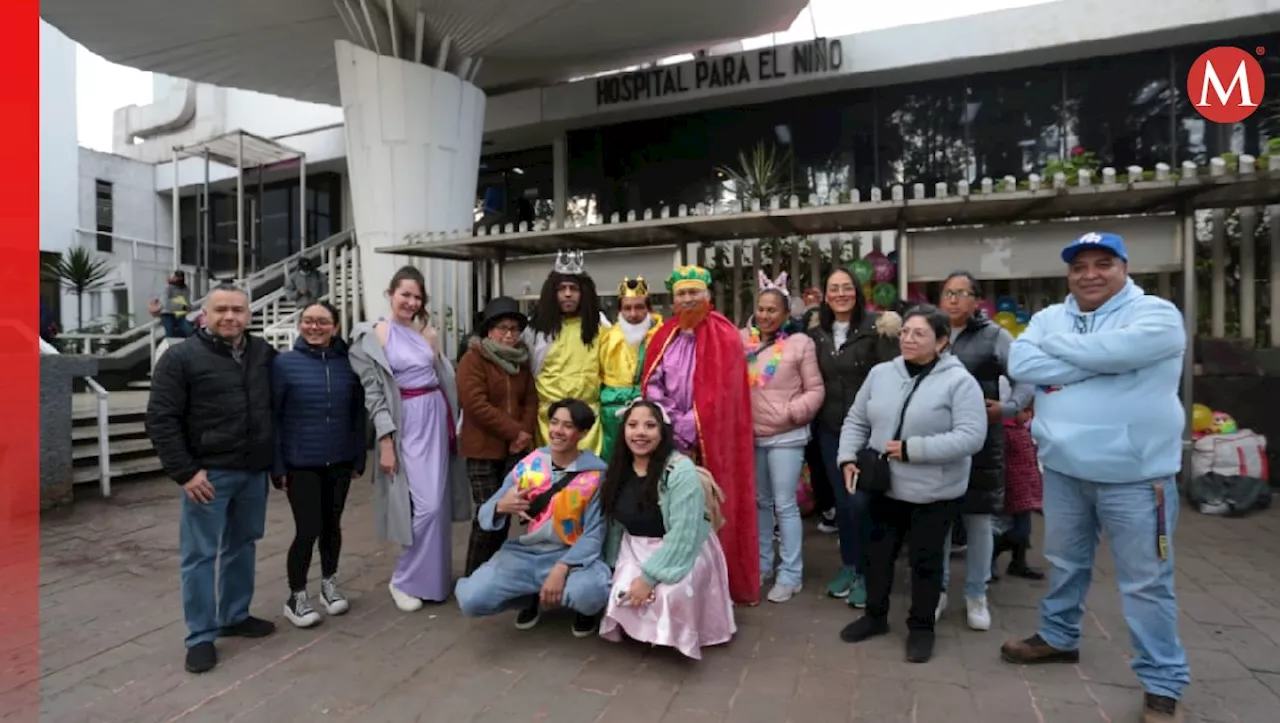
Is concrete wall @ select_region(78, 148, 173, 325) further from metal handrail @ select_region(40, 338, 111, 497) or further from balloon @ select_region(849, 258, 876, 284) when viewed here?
balloon @ select_region(849, 258, 876, 284)

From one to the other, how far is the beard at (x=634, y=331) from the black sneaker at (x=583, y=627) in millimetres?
1531

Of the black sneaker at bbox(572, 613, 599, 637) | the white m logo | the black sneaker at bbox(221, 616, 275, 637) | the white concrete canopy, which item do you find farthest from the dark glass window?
the black sneaker at bbox(221, 616, 275, 637)

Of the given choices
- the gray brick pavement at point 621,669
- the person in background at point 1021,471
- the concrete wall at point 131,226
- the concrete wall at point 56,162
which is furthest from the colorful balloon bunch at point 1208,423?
the concrete wall at point 56,162

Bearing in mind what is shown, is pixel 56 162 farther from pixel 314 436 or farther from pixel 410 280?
pixel 314 436

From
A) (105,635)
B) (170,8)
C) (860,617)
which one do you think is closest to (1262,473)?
(860,617)

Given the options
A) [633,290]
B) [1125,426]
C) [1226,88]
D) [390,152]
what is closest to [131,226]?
[390,152]

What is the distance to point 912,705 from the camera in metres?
2.80

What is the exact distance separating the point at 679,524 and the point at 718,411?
843 millimetres

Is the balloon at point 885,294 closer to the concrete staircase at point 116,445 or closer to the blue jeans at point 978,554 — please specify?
the blue jeans at point 978,554

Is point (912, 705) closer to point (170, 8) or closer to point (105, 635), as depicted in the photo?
point (105, 635)

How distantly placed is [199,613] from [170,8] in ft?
31.8

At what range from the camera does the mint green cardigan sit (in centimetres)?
312

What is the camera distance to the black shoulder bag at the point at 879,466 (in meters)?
3.23

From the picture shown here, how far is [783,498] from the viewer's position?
13.0 feet
